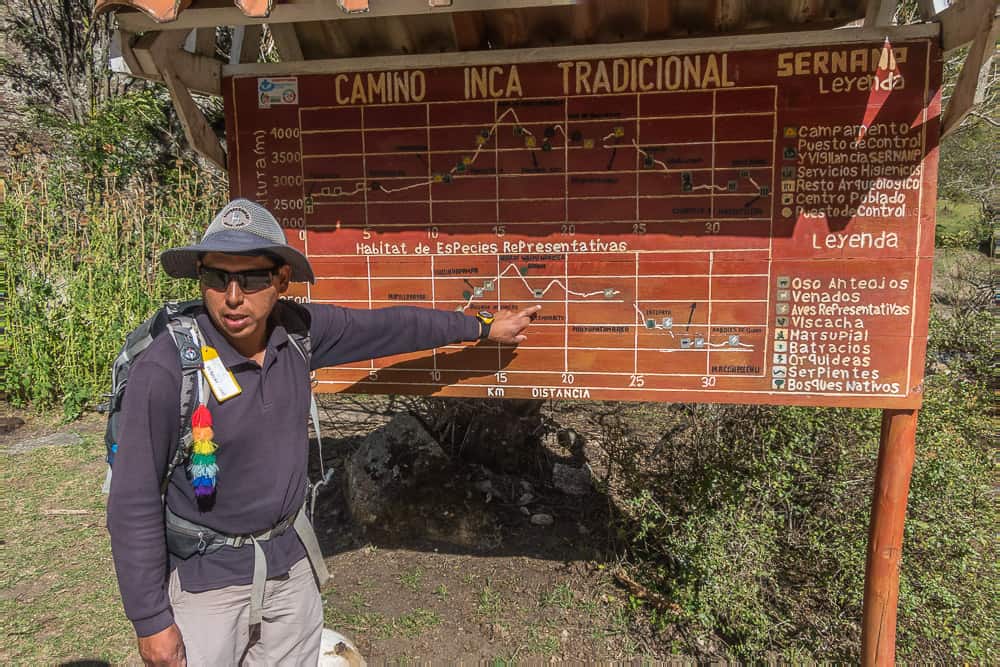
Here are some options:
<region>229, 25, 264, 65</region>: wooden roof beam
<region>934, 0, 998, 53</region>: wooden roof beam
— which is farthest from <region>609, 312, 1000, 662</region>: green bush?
<region>229, 25, 264, 65</region>: wooden roof beam

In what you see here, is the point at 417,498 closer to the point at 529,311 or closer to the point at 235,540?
the point at 529,311

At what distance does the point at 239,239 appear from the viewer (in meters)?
2.14

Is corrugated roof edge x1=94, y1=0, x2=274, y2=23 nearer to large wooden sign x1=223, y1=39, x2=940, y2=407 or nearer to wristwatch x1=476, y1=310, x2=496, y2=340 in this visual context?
large wooden sign x1=223, y1=39, x2=940, y2=407

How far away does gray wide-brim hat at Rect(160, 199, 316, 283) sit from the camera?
6.89ft

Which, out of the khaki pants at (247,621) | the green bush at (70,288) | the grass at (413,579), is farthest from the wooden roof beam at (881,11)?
the green bush at (70,288)

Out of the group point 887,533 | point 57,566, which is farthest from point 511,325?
point 57,566

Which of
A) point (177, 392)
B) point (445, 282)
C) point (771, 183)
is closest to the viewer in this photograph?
point (177, 392)

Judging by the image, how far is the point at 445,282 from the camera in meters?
3.27

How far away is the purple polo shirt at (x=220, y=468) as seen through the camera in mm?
1939

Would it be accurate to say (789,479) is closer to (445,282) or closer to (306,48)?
(445,282)

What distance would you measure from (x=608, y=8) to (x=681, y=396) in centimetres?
178

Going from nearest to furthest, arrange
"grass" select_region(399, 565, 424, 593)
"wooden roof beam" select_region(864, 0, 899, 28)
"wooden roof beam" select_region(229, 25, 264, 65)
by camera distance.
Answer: "wooden roof beam" select_region(864, 0, 899, 28) < "wooden roof beam" select_region(229, 25, 264, 65) < "grass" select_region(399, 565, 424, 593)

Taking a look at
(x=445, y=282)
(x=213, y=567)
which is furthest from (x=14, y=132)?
(x=213, y=567)

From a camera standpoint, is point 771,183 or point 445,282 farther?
point 445,282
